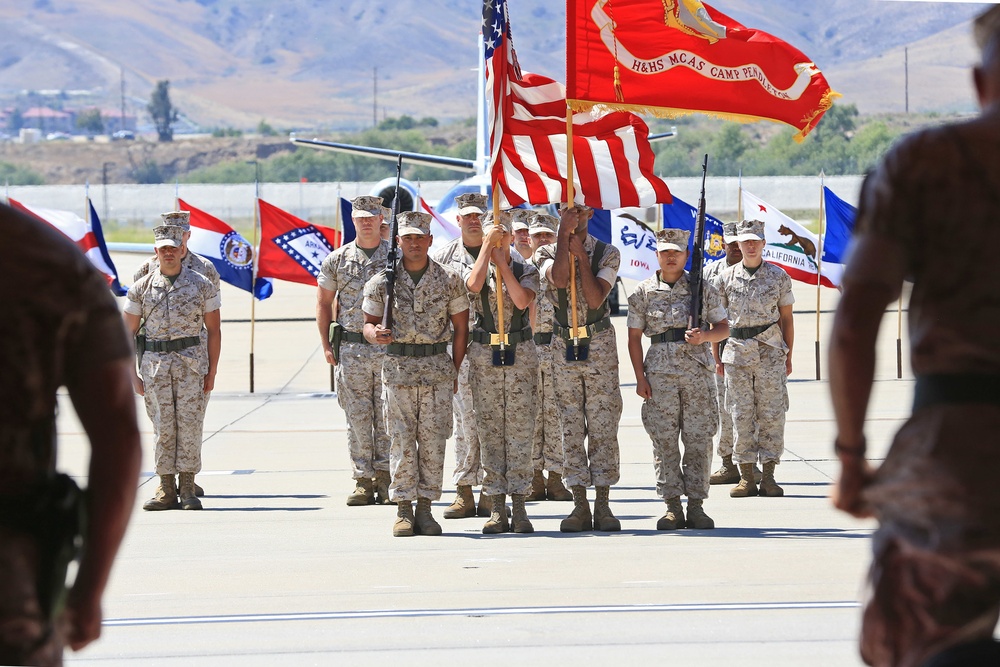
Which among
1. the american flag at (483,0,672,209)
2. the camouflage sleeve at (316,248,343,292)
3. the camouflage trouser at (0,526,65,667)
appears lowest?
the camouflage trouser at (0,526,65,667)

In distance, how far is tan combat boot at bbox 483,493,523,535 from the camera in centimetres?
830

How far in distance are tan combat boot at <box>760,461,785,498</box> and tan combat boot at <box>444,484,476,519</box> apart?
2059mm

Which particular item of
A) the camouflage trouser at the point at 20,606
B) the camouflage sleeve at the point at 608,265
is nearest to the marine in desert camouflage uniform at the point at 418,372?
the camouflage sleeve at the point at 608,265

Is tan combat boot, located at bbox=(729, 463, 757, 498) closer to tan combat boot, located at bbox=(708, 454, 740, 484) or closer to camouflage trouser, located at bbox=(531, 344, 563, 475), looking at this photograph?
tan combat boot, located at bbox=(708, 454, 740, 484)

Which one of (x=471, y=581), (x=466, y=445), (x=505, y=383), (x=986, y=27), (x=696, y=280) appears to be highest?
(x=986, y=27)

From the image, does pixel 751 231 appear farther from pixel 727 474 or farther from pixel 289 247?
pixel 289 247

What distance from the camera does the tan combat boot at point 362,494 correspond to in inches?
378

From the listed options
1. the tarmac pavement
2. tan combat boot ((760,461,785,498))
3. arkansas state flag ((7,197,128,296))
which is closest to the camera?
the tarmac pavement

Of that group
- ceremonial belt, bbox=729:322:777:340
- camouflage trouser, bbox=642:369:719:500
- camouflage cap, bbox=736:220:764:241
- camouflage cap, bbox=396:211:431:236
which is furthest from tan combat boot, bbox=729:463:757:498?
camouflage cap, bbox=396:211:431:236

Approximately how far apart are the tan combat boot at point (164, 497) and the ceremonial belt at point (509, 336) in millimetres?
2423

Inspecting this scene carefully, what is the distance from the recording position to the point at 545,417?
32.1 feet

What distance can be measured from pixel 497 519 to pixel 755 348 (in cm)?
269

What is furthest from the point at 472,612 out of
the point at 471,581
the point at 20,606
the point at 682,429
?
the point at 20,606

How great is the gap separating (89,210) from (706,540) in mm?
9054
